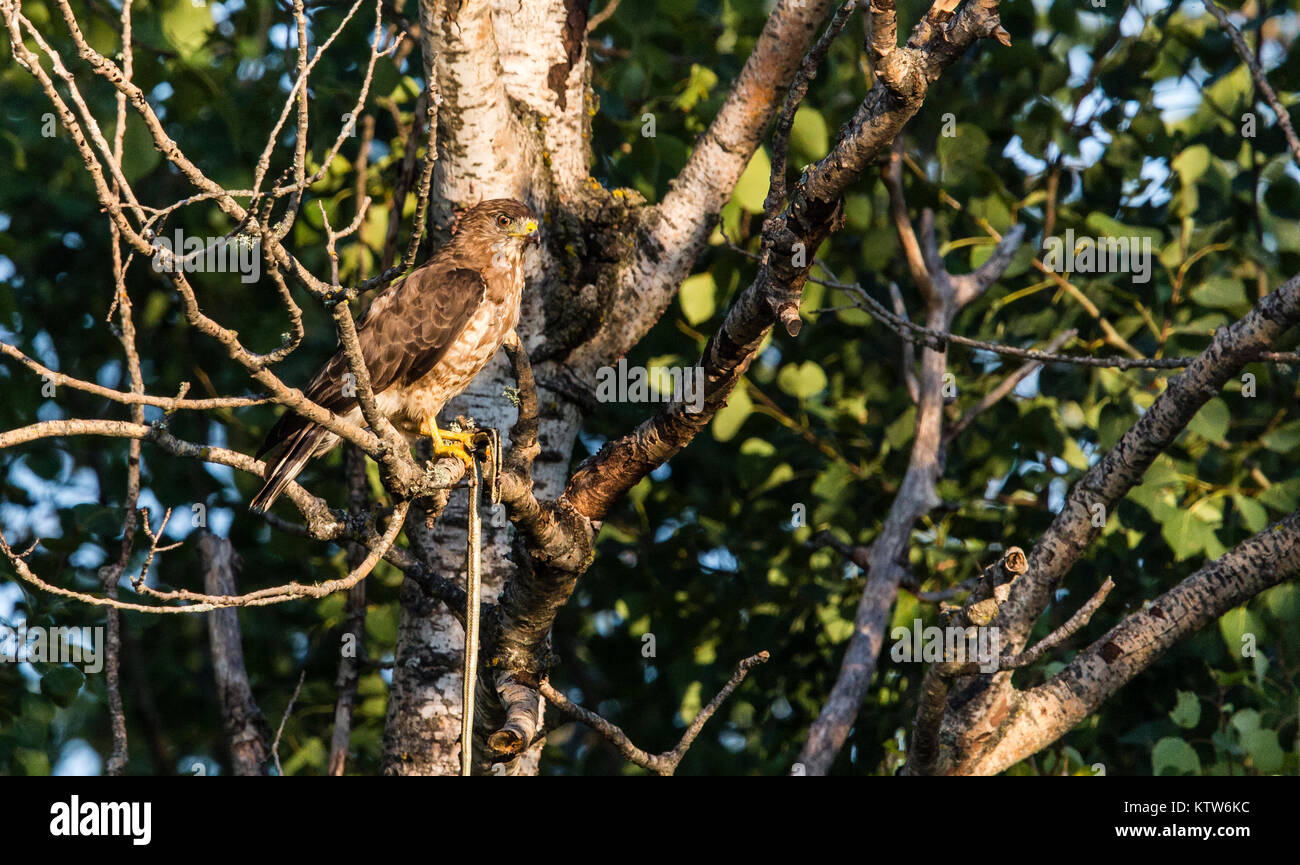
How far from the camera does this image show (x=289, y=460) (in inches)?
155

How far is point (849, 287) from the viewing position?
3961mm

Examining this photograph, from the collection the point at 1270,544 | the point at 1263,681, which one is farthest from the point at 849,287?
the point at 1263,681

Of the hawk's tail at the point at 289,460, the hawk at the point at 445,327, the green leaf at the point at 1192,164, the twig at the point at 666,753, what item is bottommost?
the twig at the point at 666,753

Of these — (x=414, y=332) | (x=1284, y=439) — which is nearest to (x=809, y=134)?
(x=414, y=332)

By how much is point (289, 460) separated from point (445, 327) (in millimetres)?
733

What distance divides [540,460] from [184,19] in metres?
2.59

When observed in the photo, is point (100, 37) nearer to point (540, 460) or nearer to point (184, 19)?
point (184, 19)

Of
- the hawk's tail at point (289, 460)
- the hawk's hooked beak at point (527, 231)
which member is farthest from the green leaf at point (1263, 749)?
the hawk's tail at point (289, 460)

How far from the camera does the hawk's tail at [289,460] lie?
152 inches

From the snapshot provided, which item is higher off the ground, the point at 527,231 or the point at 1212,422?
the point at 527,231

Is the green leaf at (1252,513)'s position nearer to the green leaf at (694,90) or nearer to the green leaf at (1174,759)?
the green leaf at (1174,759)

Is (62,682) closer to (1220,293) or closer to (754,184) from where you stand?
(754,184)

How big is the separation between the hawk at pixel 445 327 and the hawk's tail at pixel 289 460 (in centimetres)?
5

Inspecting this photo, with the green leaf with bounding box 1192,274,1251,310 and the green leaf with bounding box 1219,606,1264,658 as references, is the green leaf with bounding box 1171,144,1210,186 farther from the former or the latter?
the green leaf with bounding box 1219,606,1264,658
